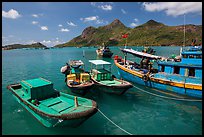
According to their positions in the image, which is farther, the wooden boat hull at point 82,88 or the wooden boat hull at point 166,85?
the wooden boat hull at point 166,85

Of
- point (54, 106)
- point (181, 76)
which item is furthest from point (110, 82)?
point (181, 76)

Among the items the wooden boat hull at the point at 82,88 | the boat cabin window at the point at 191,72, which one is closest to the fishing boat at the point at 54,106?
the wooden boat hull at the point at 82,88

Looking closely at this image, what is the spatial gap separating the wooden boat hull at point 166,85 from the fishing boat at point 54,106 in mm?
13426

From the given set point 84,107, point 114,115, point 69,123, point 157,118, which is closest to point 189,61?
point 157,118

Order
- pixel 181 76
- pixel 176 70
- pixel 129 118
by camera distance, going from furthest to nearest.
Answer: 1. pixel 176 70
2. pixel 181 76
3. pixel 129 118

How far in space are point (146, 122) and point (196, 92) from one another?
971cm

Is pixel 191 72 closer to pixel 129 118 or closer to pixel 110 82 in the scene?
pixel 110 82

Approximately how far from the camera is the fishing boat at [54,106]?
12080 mm

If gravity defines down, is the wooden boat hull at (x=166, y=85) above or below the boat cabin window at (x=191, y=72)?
below

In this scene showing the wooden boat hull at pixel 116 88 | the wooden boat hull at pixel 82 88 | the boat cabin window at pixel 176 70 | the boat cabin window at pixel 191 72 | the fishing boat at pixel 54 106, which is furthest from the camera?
the boat cabin window at pixel 176 70

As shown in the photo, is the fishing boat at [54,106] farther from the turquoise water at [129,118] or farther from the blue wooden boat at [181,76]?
the blue wooden boat at [181,76]

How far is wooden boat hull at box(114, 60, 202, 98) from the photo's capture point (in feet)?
66.2

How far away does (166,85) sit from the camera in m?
22.8

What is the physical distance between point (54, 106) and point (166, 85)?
16.3 m
